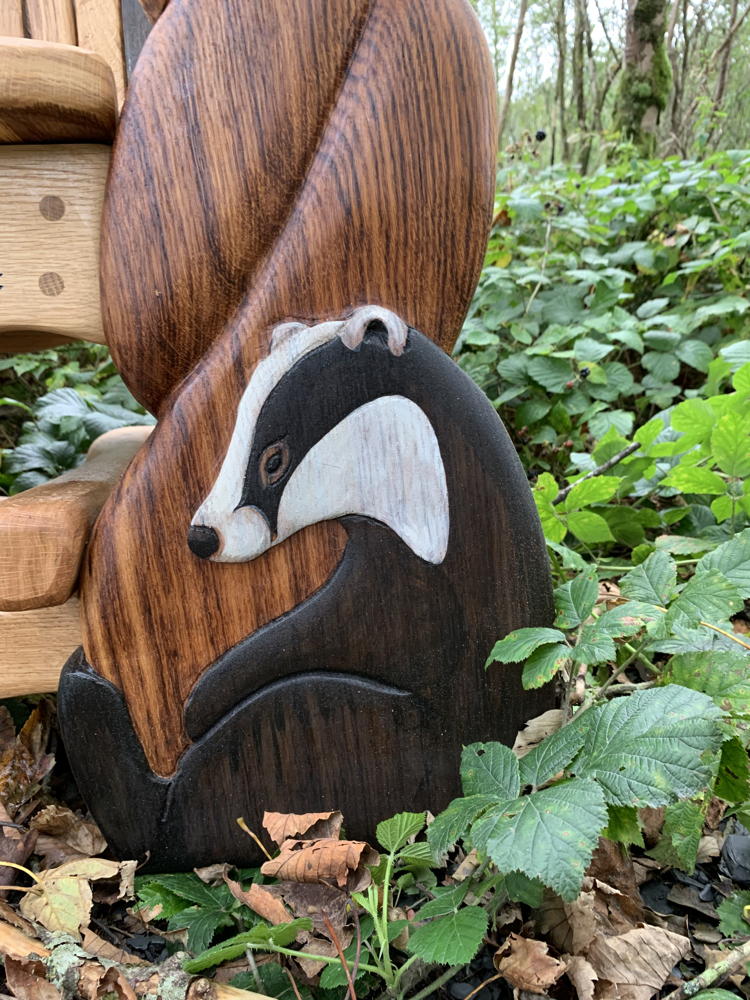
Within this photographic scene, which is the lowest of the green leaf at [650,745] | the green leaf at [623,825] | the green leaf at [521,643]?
the green leaf at [623,825]

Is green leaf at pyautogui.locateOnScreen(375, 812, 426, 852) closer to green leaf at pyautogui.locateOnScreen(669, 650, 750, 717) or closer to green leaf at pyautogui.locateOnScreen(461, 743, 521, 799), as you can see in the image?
green leaf at pyautogui.locateOnScreen(461, 743, 521, 799)

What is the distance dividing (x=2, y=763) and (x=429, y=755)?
0.63 m

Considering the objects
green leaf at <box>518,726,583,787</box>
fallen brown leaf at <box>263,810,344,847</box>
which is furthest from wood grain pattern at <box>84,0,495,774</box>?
green leaf at <box>518,726,583,787</box>

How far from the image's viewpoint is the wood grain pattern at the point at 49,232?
0.82 m

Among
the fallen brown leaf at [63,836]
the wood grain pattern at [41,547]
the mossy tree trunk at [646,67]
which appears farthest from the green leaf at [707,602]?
the mossy tree trunk at [646,67]

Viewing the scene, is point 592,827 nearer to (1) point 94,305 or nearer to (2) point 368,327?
(2) point 368,327

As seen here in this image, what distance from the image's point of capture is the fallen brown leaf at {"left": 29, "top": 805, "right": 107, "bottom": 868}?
0.98 meters

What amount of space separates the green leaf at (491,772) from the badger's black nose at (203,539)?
358 millimetres

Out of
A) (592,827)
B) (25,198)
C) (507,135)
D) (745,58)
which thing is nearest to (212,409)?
(25,198)

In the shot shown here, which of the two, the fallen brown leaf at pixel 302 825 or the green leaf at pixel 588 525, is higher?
the green leaf at pixel 588 525

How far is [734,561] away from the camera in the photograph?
849 millimetres

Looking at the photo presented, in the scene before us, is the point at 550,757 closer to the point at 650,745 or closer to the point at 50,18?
the point at 650,745

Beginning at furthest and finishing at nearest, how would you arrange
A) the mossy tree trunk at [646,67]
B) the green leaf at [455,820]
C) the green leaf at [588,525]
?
the mossy tree trunk at [646,67]
the green leaf at [588,525]
the green leaf at [455,820]

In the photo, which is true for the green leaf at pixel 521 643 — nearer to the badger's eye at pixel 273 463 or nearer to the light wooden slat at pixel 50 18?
the badger's eye at pixel 273 463
